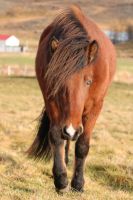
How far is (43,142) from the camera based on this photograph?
6.55 m

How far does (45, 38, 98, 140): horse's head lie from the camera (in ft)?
15.0

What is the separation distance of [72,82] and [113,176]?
276 cm

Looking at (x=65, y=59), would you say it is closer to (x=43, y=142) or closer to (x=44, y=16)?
(x=43, y=142)

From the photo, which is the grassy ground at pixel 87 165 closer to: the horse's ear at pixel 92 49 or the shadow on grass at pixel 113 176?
the shadow on grass at pixel 113 176

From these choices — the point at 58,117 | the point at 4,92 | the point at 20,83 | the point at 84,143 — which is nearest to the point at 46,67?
the point at 58,117

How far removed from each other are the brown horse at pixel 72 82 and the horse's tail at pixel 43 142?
1057 millimetres

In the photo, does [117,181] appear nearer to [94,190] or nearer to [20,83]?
[94,190]

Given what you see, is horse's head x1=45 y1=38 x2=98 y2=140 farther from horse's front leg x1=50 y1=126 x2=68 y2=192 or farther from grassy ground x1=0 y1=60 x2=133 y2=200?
grassy ground x1=0 y1=60 x2=133 y2=200

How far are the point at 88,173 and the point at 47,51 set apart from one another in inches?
103

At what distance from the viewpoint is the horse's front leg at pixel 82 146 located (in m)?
5.35

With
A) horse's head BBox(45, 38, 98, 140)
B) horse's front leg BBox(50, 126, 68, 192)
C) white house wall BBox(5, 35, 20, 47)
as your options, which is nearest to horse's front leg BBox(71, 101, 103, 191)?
horse's front leg BBox(50, 126, 68, 192)

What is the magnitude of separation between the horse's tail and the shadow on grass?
866 mm

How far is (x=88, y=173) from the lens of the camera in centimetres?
695

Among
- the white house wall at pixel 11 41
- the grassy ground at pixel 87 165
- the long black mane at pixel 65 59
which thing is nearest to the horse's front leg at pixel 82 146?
the grassy ground at pixel 87 165
